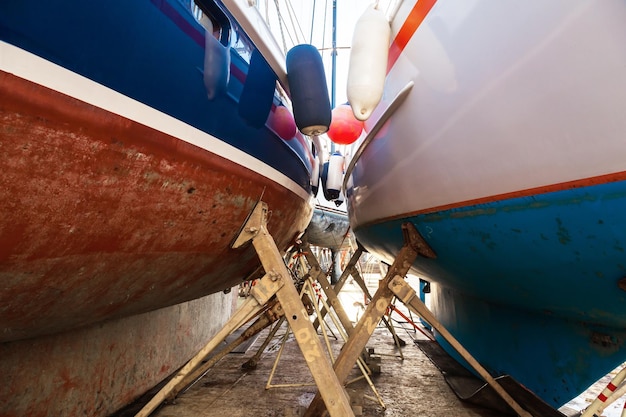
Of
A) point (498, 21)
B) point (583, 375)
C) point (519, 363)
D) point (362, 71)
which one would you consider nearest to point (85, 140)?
point (362, 71)

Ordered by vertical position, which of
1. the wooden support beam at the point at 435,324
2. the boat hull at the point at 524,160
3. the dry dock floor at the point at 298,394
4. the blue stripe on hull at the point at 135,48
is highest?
the blue stripe on hull at the point at 135,48

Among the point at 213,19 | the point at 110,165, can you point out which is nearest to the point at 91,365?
the point at 110,165

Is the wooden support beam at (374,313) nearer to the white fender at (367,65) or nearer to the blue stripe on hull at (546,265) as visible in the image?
the blue stripe on hull at (546,265)

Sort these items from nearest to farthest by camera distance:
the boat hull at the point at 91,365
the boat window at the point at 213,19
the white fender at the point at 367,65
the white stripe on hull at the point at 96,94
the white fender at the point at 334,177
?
the white stripe on hull at the point at 96,94 → the boat window at the point at 213,19 → the white fender at the point at 367,65 → the boat hull at the point at 91,365 → the white fender at the point at 334,177

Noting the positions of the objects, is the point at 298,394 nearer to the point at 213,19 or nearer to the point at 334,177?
the point at 213,19

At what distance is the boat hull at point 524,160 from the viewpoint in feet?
2.60

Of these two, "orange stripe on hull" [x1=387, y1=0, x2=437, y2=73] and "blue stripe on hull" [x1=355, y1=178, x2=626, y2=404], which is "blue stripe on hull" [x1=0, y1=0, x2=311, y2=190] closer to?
"orange stripe on hull" [x1=387, y1=0, x2=437, y2=73]

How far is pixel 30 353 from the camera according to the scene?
1.47m

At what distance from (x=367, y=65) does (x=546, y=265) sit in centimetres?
109

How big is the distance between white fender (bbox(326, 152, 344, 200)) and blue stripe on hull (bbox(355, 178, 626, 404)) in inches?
81.6

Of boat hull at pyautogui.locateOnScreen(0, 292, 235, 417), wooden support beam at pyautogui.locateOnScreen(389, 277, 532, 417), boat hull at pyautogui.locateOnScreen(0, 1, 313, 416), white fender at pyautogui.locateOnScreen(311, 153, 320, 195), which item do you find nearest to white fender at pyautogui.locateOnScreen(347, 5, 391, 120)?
boat hull at pyautogui.locateOnScreen(0, 1, 313, 416)

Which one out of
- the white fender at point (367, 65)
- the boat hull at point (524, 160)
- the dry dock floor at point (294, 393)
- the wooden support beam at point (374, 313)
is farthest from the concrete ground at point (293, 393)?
the white fender at point (367, 65)

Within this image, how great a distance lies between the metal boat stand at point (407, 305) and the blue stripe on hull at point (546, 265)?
0.10 metres

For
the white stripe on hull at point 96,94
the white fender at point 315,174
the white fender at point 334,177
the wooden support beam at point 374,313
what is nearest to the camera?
the white stripe on hull at point 96,94
